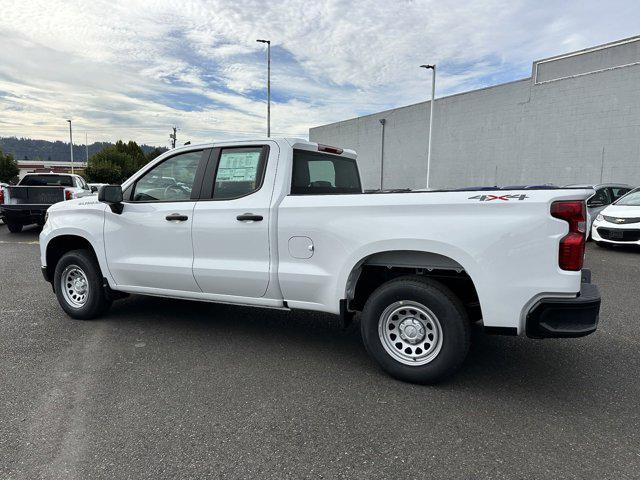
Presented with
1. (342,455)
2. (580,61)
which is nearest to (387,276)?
(342,455)

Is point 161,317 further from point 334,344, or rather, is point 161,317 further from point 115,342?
point 334,344

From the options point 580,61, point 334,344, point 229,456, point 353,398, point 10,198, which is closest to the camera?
point 229,456

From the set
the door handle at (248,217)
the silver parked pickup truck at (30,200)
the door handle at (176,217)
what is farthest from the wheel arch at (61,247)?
the silver parked pickup truck at (30,200)

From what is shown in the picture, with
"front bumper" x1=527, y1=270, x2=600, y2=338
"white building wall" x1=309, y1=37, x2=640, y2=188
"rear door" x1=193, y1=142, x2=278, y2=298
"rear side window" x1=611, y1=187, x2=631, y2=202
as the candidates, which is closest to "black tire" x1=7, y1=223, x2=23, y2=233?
"rear door" x1=193, y1=142, x2=278, y2=298

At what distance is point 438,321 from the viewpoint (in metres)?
3.44

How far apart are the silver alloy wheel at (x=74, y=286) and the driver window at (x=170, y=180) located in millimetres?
1202

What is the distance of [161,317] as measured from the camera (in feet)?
17.7

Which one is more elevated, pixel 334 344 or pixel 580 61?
pixel 580 61

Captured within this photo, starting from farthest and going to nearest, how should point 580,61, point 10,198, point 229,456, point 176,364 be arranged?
point 580,61 < point 10,198 < point 176,364 < point 229,456

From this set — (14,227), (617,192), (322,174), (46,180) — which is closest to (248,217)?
(322,174)

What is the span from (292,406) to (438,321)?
1.19 meters

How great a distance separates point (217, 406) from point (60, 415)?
1.01m

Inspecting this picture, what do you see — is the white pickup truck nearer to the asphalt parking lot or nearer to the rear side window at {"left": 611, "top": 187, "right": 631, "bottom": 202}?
the asphalt parking lot

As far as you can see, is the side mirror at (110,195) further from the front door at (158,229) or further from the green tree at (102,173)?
the green tree at (102,173)
